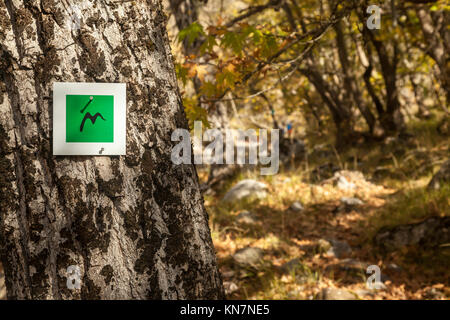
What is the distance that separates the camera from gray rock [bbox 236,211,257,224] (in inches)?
177

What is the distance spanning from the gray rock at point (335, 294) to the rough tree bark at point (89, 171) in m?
1.91

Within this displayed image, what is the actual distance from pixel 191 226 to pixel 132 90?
0.47 metres

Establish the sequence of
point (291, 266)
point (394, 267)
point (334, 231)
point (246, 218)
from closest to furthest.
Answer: point (394, 267)
point (291, 266)
point (334, 231)
point (246, 218)

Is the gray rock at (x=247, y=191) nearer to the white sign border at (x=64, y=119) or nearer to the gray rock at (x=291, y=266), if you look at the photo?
the gray rock at (x=291, y=266)

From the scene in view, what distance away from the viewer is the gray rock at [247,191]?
210 inches

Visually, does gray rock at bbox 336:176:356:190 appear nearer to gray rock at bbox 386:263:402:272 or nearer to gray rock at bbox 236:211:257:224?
gray rock at bbox 236:211:257:224

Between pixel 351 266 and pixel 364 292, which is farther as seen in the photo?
pixel 351 266

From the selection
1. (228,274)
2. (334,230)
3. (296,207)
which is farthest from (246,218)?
(228,274)

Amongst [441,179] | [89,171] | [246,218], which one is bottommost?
[246,218]

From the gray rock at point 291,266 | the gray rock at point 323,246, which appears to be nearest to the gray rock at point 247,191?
the gray rock at point 323,246

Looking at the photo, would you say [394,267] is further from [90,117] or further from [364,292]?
[90,117]

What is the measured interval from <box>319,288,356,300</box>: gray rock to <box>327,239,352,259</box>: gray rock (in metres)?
0.81

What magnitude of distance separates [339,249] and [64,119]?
3.24 meters

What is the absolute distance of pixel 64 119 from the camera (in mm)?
1033
